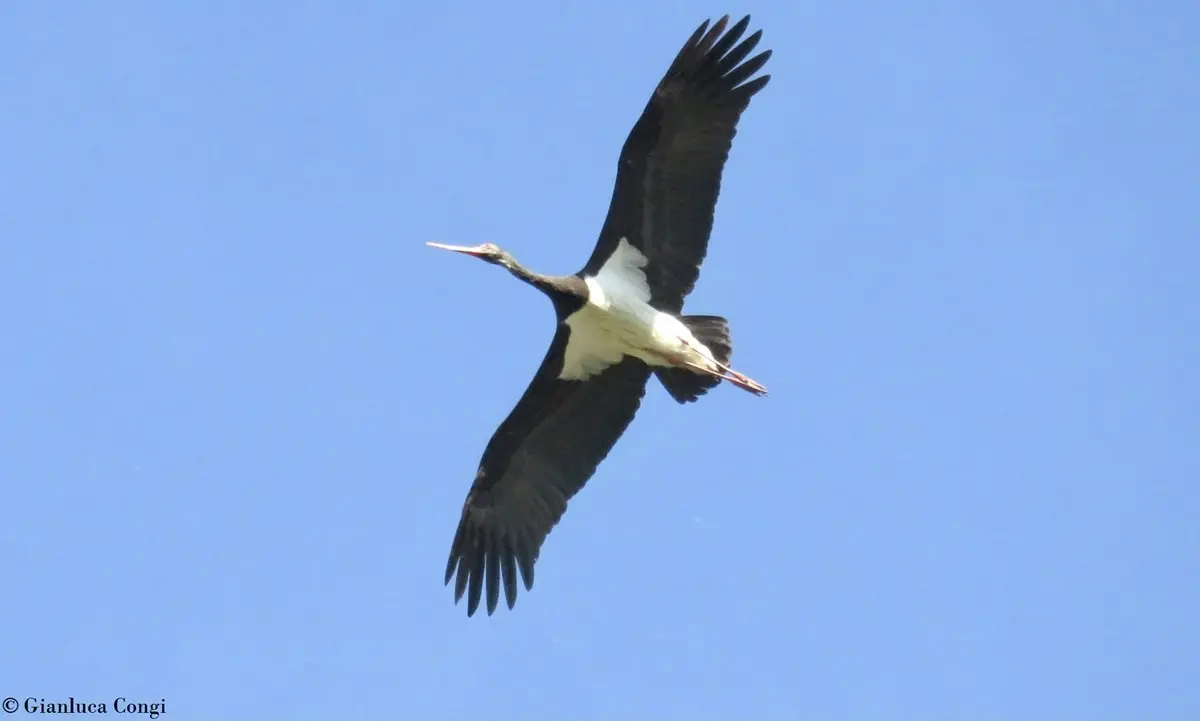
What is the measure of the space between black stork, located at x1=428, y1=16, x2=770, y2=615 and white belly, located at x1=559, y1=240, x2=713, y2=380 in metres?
0.01

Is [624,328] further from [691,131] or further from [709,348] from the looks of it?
[691,131]

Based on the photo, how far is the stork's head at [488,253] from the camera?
16.8 meters

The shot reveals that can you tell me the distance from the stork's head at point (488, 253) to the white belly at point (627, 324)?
0.75 metres

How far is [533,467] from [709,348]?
2122 mm

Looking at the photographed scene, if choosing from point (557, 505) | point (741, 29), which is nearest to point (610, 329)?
point (557, 505)

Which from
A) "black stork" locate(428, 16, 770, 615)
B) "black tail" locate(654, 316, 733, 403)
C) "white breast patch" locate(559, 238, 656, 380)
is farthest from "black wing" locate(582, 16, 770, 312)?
"black tail" locate(654, 316, 733, 403)

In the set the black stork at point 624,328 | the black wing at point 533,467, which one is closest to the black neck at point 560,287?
the black stork at point 624,328

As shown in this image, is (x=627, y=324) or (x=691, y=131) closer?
(x=691, y=131)

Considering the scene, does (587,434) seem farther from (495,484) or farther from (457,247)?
(457,247)

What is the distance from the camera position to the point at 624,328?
16578mm

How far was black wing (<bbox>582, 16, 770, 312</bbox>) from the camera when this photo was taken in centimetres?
1612

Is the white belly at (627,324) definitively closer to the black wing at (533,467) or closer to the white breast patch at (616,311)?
the white breast patch at (616,311)

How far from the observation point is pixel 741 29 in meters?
16.2

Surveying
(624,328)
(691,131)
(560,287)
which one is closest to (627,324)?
(624,328)
